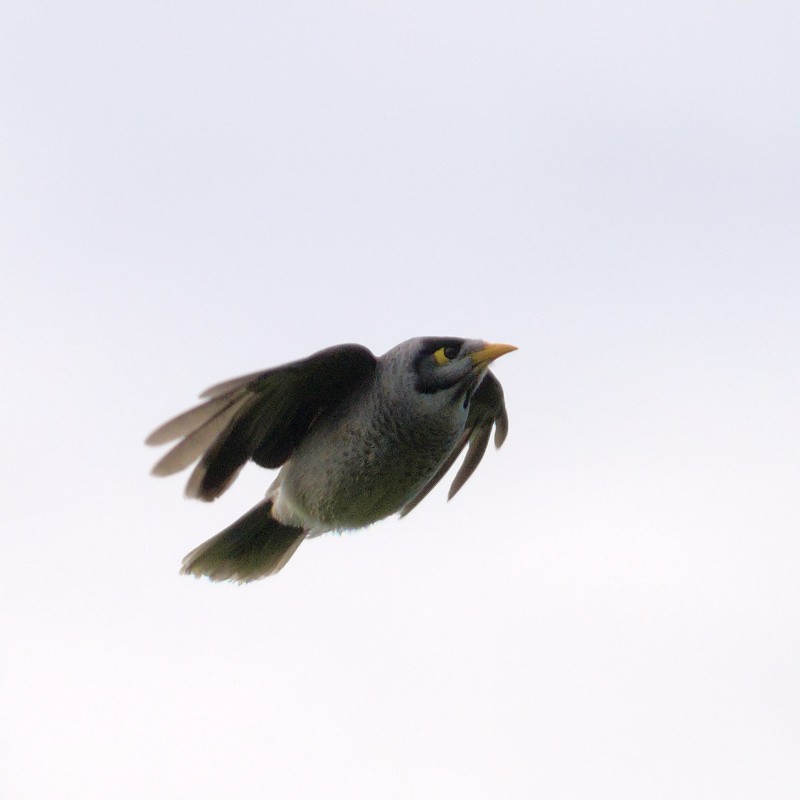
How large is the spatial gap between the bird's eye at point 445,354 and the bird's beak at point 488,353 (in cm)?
12

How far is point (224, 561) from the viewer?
9.22 meters

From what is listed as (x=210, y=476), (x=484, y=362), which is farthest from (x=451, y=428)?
(x=210, y=476)

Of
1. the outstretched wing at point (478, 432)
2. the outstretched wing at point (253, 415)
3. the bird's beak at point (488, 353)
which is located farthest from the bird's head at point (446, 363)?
the outstretched wing at point (478, 432)

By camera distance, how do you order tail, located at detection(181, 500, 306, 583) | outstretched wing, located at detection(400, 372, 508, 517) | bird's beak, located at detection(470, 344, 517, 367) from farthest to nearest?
outstretched wing, located at detection(400, 372, 508, 517)
tail, located at detection(181, 500, 306, 583)
bird's beak, located at detection(470, 344, 517, 367)

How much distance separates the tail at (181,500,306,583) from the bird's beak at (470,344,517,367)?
81.3 inches

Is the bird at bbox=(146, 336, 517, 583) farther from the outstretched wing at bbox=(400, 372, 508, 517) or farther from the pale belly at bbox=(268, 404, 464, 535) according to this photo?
the outstretched wing at bbox=(400, 372, 508, 517)

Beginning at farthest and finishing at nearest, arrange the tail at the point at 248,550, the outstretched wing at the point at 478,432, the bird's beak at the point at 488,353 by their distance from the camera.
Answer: the outstretched wing at the point at 478,432, the tail at the point at 248,550, the bird's beak at the point at 488,353

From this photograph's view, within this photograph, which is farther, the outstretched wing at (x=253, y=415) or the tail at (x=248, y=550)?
the tail at (x=248, y=550)

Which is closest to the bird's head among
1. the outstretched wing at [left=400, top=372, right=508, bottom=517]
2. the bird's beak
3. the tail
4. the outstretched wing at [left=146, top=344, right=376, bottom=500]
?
the bird's beak

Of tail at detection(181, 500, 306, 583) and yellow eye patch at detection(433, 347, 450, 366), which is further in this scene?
tail at detection(181, 500, 306, 583)

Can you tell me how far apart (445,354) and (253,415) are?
3.99 feet

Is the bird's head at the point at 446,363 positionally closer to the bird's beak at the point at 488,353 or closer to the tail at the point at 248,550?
the bird's beak at the point at 488,353

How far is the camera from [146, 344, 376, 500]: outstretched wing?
7887 mm

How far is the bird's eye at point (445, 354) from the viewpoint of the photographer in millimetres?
7906
